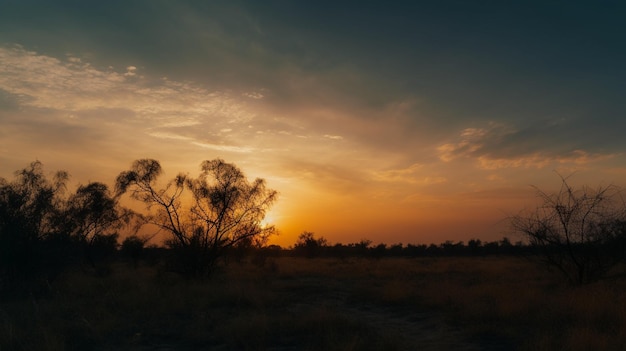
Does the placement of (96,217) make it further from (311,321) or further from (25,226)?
(311,321)

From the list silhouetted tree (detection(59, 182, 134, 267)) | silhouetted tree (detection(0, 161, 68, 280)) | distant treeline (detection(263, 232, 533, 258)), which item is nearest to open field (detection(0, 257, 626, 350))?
silhouetted tree (detection(0, 161, 68, 280))

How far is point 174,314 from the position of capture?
1517cm

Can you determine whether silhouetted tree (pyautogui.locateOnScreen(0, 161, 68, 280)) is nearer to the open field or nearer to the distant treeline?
the open field

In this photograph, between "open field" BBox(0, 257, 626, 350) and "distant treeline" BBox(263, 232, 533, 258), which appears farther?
"distant treeline" BBox(263, 232, 533, 258)

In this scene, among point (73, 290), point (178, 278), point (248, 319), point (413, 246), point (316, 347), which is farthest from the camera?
point (413, 246)

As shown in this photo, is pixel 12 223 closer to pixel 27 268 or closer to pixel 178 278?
pixel 27 268

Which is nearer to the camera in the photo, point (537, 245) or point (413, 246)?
point (537, 245)

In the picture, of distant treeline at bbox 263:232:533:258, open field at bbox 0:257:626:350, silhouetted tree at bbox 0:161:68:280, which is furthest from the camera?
distant treeline at bbox 263:232:533:258

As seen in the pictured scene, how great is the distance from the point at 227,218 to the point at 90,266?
1701 centimetres

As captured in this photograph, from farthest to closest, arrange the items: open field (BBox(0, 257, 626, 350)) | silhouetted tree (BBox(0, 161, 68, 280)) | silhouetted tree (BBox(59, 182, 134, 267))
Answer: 1. silhouetted tree (BBox(59, 182, 134, 267))
2. silhouetted tree (BBox(0, 161, 68, 280))
3. open field (BBox(0, 257, 626, 350))

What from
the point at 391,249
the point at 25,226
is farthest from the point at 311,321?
the point at 391,249

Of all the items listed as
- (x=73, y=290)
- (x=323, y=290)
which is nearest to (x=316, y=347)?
(x=323, y=290)

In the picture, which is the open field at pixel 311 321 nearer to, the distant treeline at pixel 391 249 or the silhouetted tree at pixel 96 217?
the silhouetted tree at pixel 96 217

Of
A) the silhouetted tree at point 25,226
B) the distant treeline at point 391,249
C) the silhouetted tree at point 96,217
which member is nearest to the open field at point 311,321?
the silhouetted tree at point 25,226
